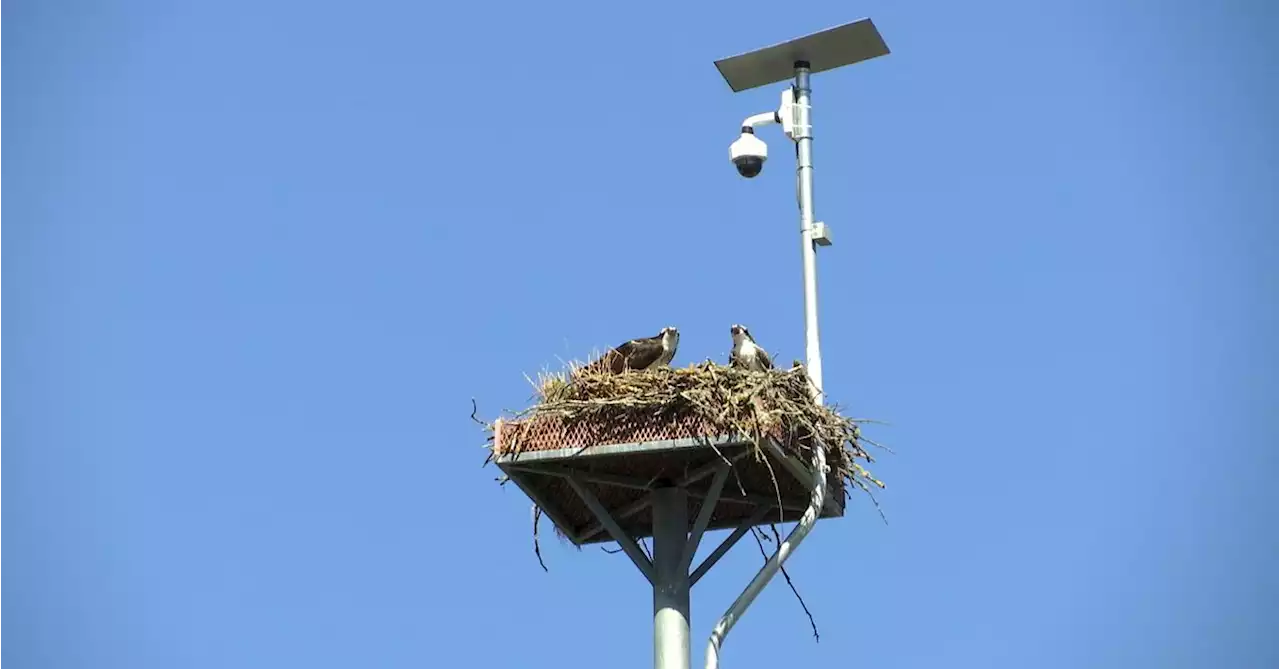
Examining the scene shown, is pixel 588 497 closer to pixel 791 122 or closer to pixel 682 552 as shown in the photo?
pixel 682 552

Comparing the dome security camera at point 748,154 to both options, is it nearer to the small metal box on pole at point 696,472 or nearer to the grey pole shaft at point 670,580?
the small metal box on pole at point 696,472


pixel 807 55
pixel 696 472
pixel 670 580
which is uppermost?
pixel 807 55

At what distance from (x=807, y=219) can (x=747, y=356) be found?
1.26 metres

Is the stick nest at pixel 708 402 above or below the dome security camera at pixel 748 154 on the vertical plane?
below

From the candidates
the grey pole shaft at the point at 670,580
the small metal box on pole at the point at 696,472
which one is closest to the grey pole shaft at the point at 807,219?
the small metal box on pole at the point at 696,472

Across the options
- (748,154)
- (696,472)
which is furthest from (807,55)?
(696,472)

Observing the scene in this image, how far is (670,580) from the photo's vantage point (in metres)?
23.1

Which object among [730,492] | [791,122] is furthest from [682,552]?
[791,122]

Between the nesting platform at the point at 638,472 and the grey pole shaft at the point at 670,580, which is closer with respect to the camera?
the nesting platform at the point at 638,472

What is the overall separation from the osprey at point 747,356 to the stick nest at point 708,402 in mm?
390

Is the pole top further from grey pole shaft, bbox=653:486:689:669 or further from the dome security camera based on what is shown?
grey pole shaft, bbox=653:486:689:669

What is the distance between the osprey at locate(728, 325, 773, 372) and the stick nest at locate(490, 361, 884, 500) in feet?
1.28

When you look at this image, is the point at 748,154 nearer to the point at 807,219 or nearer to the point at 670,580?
the point at 807,219

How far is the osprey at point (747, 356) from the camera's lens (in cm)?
2320
